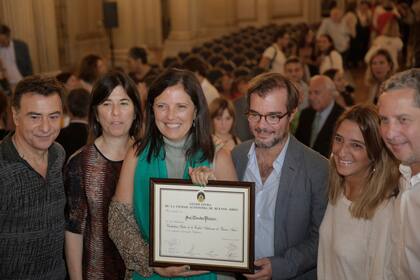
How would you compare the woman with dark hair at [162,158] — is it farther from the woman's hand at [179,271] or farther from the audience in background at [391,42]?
the audience in background at [391,42]

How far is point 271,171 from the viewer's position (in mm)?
2795

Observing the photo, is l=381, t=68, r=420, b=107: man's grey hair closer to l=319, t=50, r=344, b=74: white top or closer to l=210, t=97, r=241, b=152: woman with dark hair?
l=210, t=97, r=241, b=152: woman with dark hair

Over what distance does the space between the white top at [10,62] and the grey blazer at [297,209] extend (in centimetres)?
696

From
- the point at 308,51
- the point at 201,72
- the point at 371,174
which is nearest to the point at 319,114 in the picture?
the point at 201,72

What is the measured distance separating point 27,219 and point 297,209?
1302 millimetres

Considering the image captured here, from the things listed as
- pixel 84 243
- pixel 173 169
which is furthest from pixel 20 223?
pixel 173 169

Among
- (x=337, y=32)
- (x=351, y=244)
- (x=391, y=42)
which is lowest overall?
(x=351, y=244)

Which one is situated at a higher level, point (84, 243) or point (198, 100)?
point (198, 100)

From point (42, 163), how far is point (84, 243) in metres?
0.50

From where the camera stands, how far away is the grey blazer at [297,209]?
269 centimetres

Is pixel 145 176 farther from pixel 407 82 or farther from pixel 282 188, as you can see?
pixel 407 82

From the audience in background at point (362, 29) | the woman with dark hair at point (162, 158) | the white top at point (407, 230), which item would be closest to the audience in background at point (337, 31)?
the audience in background at point (362, 29)

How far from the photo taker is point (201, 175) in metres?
2.46

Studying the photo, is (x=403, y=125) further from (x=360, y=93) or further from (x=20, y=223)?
(x=360, y=93)
